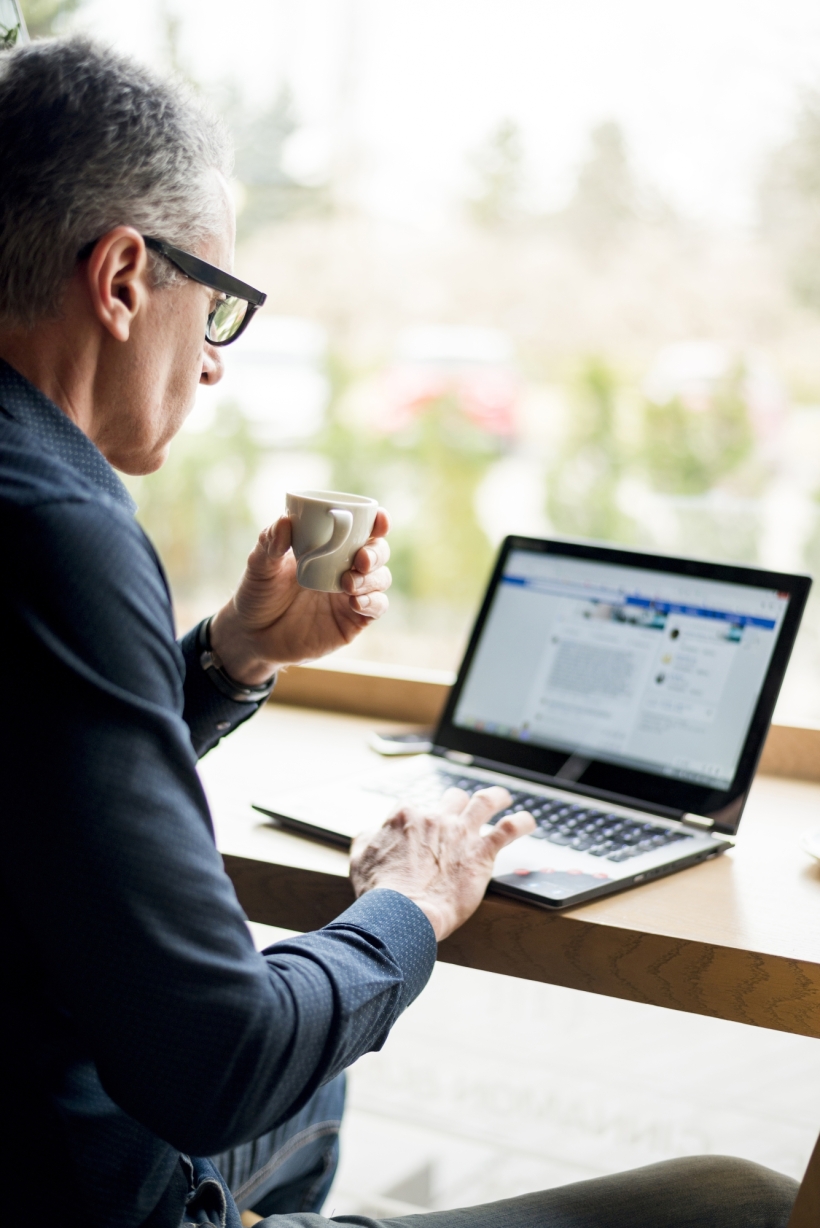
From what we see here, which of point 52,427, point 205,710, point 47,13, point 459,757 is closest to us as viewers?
point 52,427

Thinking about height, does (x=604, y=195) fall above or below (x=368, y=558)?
above

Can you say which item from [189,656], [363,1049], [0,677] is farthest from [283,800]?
[0,677]

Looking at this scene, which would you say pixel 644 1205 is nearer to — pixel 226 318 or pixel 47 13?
pixel 226 318

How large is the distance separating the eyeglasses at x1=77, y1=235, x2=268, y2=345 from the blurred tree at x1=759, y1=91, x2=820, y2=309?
3.87m

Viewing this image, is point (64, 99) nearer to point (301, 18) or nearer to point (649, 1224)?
point (649, 1224)

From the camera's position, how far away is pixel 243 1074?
60cm

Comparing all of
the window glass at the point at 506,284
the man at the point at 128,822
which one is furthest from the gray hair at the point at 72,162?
the window glass at the point at 506,284

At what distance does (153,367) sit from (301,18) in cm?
458

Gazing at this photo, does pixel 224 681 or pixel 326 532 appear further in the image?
pixel 224 681

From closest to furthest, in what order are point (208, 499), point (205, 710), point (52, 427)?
point (52, 427), point (205, 710), point (208, 499)

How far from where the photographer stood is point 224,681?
3.50 feet

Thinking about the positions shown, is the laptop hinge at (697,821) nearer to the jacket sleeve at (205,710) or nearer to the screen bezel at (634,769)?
the screen bezel at (634,769)

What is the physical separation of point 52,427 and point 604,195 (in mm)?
4337

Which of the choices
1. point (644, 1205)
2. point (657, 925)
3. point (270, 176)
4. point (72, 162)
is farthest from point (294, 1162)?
point (270, 176)
